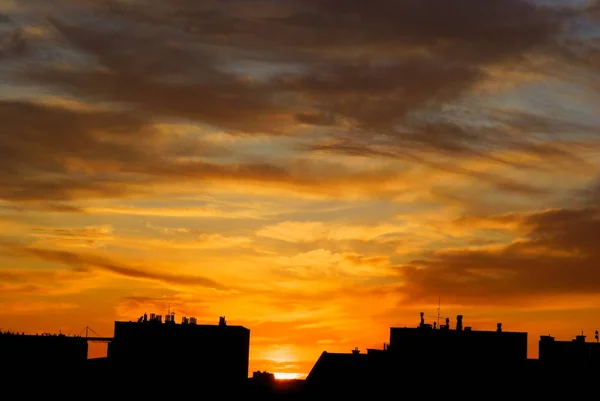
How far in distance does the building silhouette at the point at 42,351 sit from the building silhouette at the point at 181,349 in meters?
5.79

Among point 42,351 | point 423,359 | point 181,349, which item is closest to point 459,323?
point 423,359

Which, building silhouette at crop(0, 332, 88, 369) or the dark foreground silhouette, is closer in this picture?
the dark foreground silhouette

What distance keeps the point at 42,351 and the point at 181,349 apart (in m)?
19.4

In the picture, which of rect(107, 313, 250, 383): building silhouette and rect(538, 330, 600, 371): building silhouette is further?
rect(107, 313, 250, 383): building silhouette

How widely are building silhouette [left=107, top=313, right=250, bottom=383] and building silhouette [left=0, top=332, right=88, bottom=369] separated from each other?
5792 millimetres

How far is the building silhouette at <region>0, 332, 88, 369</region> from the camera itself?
159 m

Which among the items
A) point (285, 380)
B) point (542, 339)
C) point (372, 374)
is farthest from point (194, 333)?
point (542, 339)

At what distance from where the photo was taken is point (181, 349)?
170375 millimetres

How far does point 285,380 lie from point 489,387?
109 ft

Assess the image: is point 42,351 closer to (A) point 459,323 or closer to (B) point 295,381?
(B) point 295,381

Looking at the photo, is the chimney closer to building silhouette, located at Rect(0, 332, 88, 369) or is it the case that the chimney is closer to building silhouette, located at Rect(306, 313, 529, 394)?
building silhouette, located at Rect(306, 313, 529, 394)

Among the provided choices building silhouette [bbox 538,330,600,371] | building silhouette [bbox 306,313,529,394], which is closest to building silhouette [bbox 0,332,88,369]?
building silhouette [bbox 306,313,529,394]

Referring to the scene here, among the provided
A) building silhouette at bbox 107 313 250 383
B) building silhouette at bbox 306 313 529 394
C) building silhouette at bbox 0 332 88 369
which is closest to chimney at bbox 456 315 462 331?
building silhouette at bbox 306 313 529 394

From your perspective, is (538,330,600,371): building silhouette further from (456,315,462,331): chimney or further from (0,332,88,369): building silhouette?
(0,332,88,369): building silhouette
